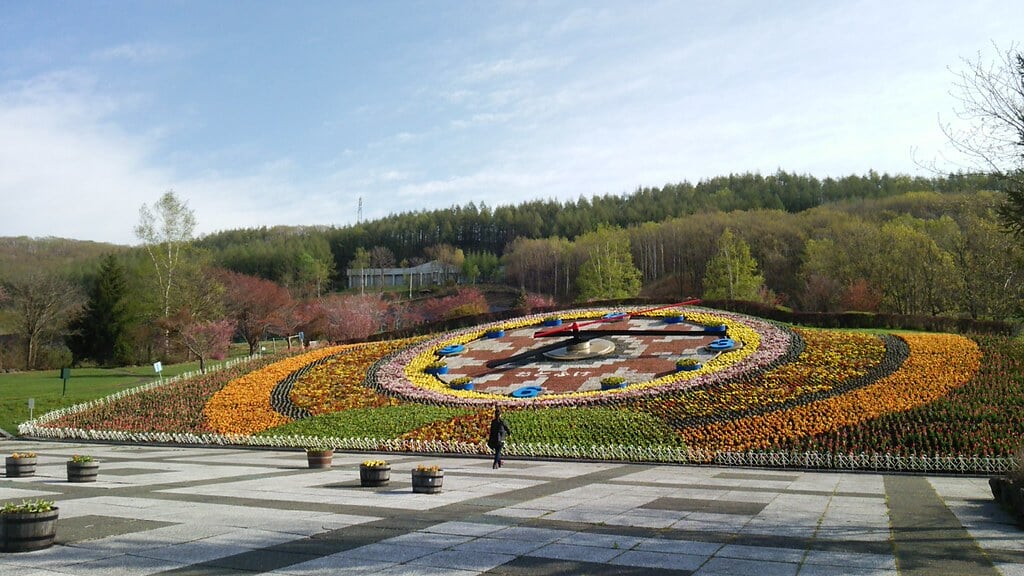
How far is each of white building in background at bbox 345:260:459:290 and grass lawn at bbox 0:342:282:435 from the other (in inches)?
3160

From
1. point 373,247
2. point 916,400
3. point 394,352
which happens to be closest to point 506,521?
point 916,400

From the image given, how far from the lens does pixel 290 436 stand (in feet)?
87.0

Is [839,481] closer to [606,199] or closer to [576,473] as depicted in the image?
[576,473]

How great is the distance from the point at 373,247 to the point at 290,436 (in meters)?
136

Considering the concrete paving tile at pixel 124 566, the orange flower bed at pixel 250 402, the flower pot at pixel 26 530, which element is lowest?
the orange flower bed at pixel 250 402

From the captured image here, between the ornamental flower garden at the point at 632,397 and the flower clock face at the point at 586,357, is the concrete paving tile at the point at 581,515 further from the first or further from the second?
the flower clock face at the point at 586,357

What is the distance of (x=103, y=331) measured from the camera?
216 ft

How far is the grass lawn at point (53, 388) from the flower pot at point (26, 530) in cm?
2875

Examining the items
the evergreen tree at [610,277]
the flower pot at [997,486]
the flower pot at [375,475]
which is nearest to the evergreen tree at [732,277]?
the evergreen tree at [610,277]

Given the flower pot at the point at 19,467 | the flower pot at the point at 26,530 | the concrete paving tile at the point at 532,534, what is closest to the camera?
the flower pot at the point at 26,530

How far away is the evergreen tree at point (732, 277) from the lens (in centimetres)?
6247

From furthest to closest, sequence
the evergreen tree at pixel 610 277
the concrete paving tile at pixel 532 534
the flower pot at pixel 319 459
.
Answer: the evergreen tree at pixel 610 277
the flower pot at pixel 319 459
the concrete paving tile at pixel 532 534

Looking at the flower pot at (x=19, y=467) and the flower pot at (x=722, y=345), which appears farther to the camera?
the flower pot at (x=722, y=345)

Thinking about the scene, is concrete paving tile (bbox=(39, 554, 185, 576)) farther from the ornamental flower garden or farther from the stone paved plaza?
the ornamental flower garden
